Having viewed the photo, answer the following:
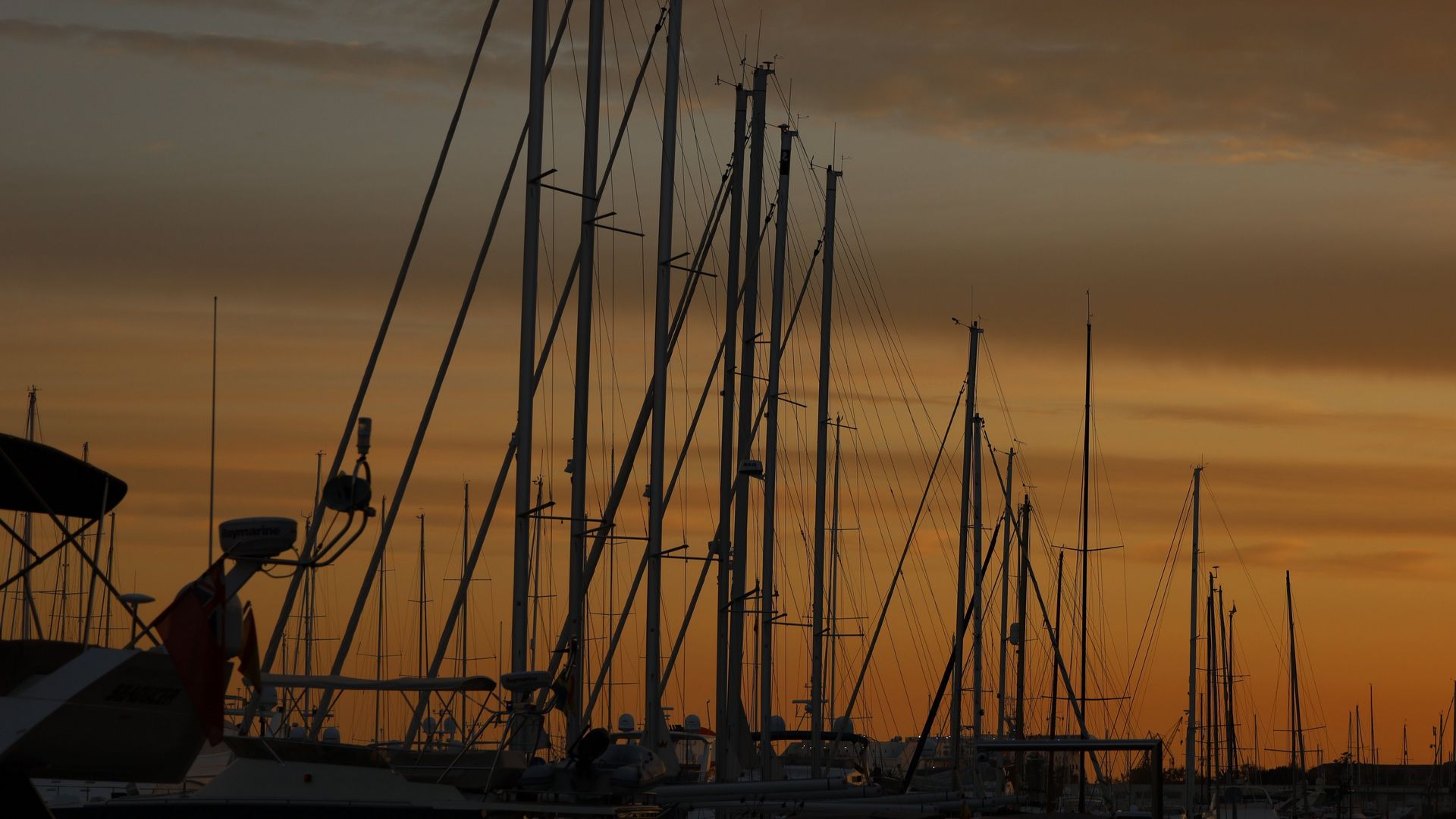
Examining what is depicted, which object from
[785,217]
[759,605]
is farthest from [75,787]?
[785,217]

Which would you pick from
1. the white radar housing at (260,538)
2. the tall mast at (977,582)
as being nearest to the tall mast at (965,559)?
the tall mast at (977,582)

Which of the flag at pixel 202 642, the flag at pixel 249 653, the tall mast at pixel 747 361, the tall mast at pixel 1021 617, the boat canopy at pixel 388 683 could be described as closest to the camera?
the flag at pixel 202 642

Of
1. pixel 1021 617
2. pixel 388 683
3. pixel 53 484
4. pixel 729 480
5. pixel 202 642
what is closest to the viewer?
pixel 202 642

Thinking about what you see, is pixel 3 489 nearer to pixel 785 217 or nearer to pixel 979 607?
pixel 785 217

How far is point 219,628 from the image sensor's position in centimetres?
1941

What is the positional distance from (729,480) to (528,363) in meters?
8.18

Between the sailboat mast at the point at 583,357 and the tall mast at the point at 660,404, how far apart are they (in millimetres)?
1735

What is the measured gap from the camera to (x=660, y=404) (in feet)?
111

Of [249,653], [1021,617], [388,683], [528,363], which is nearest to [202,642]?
[249,653]

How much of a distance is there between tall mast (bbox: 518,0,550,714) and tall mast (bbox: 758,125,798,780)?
7876 mm

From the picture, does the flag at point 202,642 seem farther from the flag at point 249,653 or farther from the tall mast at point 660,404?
the tall mast at point 660,404

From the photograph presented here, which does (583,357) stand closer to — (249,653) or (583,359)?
(583,359)

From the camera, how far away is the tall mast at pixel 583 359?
31.5m

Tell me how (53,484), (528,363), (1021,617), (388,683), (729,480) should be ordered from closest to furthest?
(53,484)
(388,683)
(528,363)
(729,480)
(1021,617)
